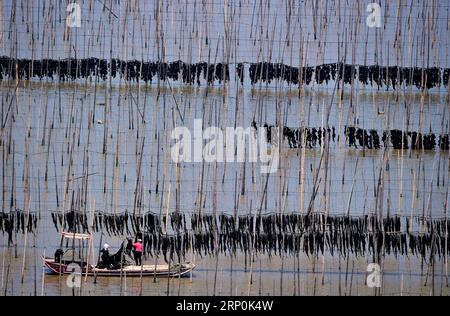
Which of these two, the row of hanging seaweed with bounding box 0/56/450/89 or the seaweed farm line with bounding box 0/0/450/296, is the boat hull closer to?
the seaweed farm line with bounding box 0/0/450/296

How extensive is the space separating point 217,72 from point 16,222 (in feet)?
3.91

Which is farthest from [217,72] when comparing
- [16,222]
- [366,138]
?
[16,222]

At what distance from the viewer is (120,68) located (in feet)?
15.3

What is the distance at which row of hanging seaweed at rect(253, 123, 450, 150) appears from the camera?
4594 millimetres

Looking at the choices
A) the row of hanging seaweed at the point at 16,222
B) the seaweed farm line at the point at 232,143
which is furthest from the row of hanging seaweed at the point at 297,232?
the row of hanging seaweed at the point at 16,222

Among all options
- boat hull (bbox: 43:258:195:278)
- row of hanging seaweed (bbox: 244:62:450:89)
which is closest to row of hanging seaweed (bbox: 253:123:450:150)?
row of hanging seaweed (bbox: 244:62:450:89)

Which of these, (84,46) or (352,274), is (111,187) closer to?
(84,46)

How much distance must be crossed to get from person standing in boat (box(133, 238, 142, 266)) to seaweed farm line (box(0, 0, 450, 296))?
3 cm

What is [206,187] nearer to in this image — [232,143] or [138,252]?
[232,143]

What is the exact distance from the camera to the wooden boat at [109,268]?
4.47 meters

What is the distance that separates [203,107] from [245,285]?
87 cm

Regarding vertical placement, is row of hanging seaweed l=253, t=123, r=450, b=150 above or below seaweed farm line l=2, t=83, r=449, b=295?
above

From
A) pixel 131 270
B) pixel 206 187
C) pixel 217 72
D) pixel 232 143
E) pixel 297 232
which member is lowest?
pixel 131 270
